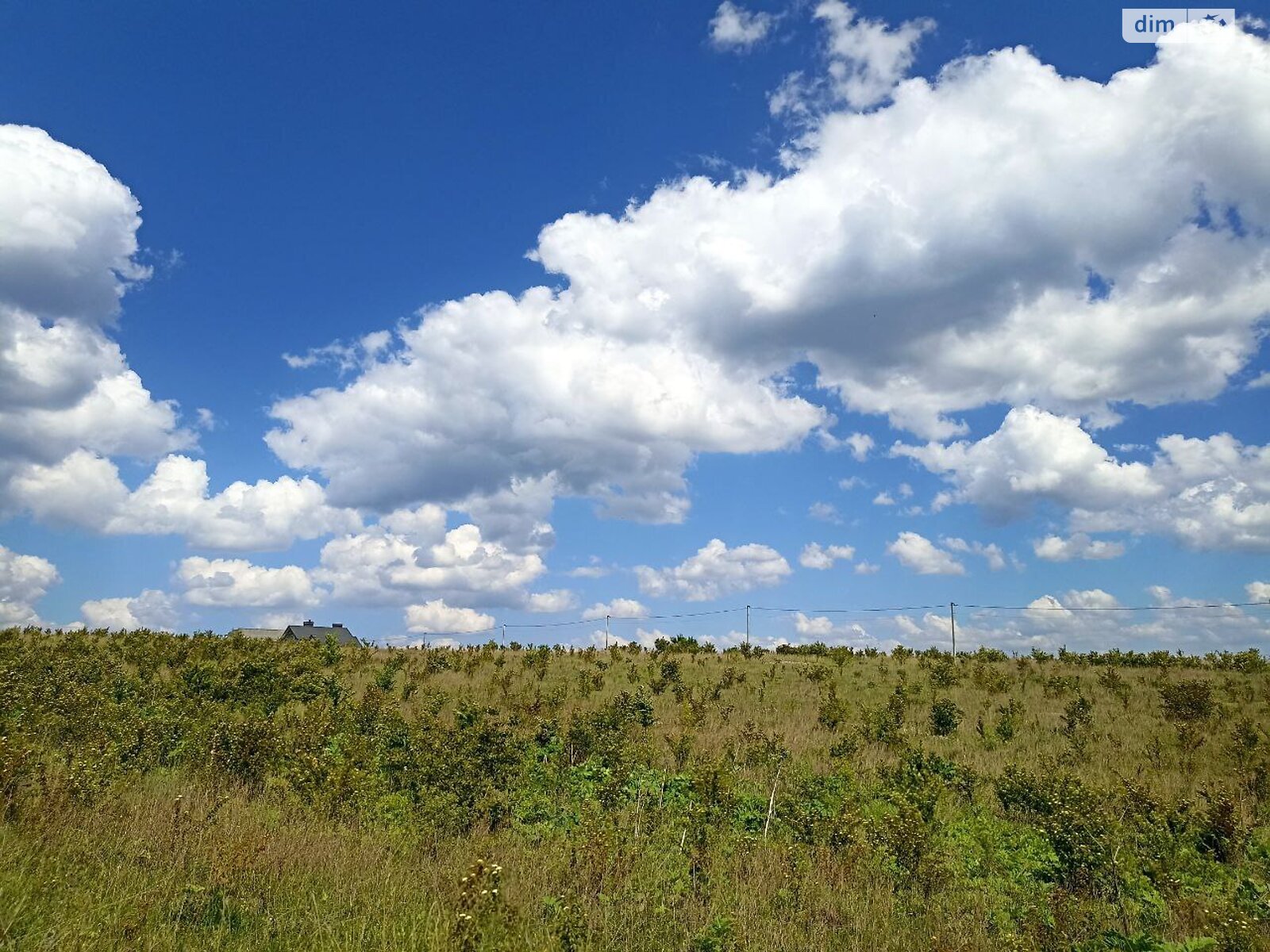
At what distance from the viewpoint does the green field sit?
6.93 meters

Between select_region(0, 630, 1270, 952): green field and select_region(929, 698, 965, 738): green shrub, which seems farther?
select_region(929, 698, 965, 738): green shrub

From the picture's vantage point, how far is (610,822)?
386 inches

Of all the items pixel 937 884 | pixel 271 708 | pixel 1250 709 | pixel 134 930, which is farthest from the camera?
pixel 1250 709

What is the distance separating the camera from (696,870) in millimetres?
8766

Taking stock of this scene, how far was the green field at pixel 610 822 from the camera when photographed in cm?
693

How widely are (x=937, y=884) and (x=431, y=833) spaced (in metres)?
6.31

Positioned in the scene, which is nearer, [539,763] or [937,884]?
[937,884]

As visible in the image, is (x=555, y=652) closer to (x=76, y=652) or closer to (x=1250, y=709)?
(x=76, y=652)

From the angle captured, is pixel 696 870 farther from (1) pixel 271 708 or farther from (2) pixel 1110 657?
(2) pixel 1110 657

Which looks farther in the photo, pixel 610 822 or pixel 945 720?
pixel 945 720

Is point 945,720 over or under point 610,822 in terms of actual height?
over

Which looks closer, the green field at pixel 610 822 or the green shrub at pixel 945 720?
the green field at pixel 610 822

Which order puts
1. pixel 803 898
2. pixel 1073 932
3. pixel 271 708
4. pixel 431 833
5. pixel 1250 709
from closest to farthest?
pixel 1073 932 < pixel 803 898 < pixel 431 833 < pixel 271 708 < pixel 1250 709

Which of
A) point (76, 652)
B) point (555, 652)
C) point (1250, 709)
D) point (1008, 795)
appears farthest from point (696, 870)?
point (76, 652)
